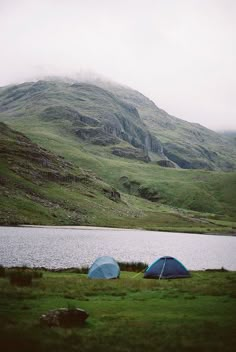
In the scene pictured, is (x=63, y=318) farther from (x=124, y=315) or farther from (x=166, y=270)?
(x=166, y=270)

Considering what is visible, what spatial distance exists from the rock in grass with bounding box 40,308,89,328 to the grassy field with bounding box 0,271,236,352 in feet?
1.30

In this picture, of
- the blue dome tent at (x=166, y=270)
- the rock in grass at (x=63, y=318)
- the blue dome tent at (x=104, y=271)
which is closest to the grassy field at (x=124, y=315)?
the rock in grass at (x=63, y=318)

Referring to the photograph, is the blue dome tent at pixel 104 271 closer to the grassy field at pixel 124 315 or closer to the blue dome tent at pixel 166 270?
the blue dome tent at pixel 166 270

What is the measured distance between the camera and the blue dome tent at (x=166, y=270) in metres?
42.0

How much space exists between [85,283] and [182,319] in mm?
13564

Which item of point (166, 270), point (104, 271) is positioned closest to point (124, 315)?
point (104, 271)

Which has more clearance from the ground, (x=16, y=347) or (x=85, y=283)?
(x=16, y=347)

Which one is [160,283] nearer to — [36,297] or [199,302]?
[199,302]

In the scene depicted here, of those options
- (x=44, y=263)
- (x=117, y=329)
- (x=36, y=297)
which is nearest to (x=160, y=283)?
(x=36, y=297)

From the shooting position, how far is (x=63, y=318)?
64.3 feet

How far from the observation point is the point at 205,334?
18922 millimetres

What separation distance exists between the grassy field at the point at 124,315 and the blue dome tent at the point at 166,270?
6.08 m

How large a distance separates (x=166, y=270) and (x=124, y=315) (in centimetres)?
1978

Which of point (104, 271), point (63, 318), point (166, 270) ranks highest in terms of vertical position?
point (63, 318)
